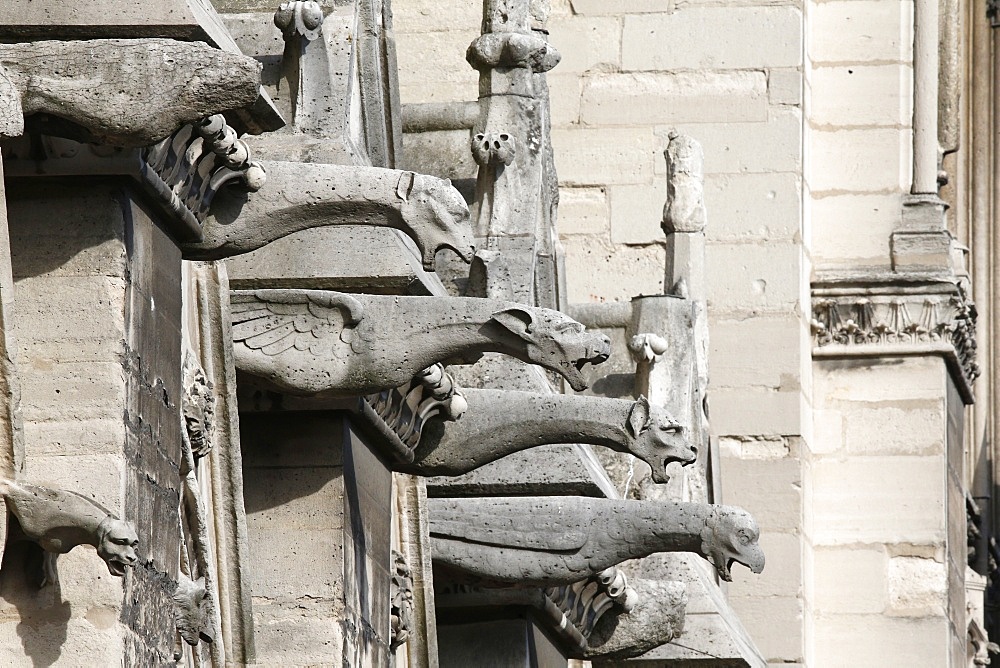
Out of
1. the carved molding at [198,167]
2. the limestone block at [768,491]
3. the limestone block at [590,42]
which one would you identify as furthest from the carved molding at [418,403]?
the limestone block at [590,42]

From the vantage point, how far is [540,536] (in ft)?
30.5

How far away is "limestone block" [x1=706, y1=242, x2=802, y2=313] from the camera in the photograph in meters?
13.6

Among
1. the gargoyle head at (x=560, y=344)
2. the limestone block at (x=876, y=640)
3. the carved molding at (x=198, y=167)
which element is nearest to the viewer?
the carved molding at (x=198, y=167)

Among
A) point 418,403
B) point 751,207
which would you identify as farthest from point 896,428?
point 418,403

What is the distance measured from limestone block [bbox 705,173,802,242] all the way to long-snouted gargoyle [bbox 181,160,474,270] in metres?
7.17

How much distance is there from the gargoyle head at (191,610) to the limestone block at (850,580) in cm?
802

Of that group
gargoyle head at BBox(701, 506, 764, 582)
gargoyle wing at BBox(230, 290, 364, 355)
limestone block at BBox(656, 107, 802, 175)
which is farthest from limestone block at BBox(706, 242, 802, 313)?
gargoyle wing at BBox(230, 290, 364, 355)

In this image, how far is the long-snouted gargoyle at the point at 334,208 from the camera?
650 cm

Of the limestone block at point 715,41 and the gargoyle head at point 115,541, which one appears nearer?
the gargoyle head at point 115,541

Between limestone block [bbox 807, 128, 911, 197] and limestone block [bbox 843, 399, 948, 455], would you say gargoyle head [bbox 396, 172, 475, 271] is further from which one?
limestone block [bbox 843, 399, 948, 455]

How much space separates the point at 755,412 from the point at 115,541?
27.7ft

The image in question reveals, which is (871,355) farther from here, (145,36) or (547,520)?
(145,36)

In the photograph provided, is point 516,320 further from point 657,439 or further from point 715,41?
point 715,41

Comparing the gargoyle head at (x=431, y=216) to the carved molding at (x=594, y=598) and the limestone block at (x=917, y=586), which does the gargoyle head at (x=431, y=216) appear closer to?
the carved molding at (x=594, y=598)
